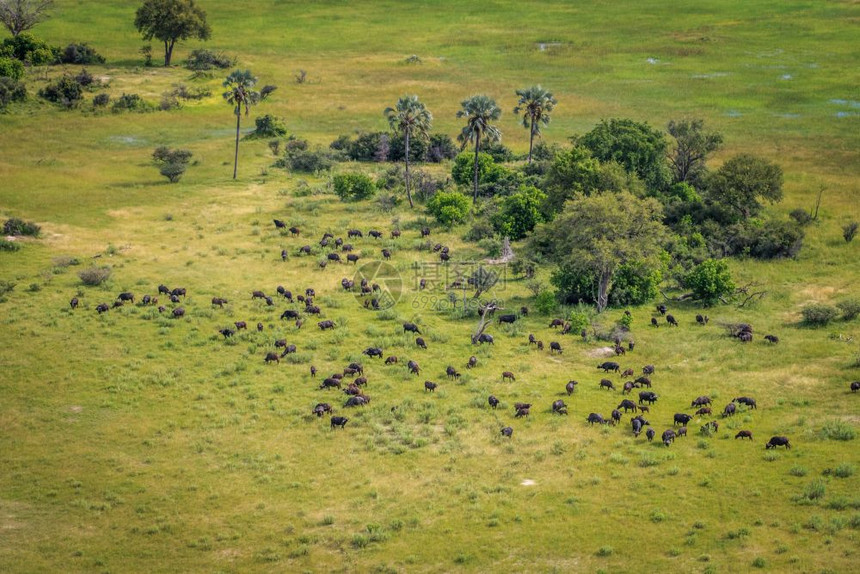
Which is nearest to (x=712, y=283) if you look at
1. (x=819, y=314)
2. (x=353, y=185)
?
(x=819, y=314)

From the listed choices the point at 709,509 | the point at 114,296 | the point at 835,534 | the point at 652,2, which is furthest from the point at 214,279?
the point at 652,2

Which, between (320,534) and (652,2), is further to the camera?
(652,2)

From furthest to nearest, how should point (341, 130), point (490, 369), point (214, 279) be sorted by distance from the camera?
point (341, 130)
point (214, 279)
point (490, 369)

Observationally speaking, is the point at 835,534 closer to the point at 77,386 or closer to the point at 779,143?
the point at 77,386

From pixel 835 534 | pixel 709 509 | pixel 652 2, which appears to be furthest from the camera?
pixel 652 2

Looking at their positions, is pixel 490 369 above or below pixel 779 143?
below

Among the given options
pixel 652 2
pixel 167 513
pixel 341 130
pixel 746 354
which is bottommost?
pixel 167 513
